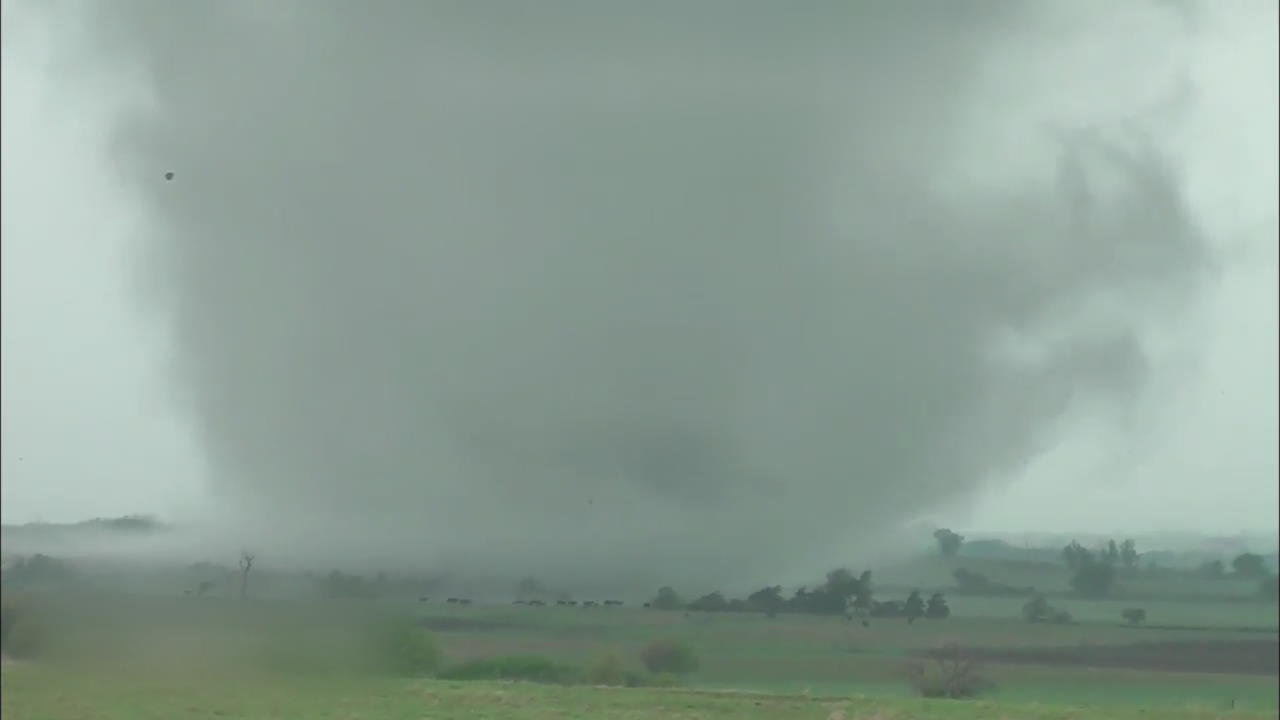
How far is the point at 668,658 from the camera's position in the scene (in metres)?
29.0

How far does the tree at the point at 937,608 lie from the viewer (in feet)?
99.5

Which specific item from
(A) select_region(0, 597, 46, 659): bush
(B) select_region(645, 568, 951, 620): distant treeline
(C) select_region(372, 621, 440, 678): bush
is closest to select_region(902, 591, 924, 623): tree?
(B) select_region(645, 568, 951, 620): distant treeline

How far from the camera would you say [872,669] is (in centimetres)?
2900

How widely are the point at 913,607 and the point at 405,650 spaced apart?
40.0 ft

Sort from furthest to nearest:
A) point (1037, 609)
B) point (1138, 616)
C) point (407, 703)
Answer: point (1037, 609) < point (1138, 616) < point (407, 703)

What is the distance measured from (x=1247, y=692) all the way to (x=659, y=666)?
11.7m

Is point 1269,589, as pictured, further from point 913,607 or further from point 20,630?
point 20,630

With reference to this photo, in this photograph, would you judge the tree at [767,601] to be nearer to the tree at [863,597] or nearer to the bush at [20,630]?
the tree at [863,597]

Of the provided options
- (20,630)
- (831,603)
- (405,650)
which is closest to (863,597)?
(831,603)

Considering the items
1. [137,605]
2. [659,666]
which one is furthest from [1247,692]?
[137,605]

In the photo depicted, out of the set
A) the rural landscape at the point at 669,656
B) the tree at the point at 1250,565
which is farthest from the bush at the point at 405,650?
the tree at the point at 1250,565

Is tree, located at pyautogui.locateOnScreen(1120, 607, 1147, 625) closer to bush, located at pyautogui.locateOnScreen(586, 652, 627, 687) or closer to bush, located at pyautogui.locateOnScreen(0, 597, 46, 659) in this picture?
bush, located at pyautogui.locateOnScreen(586, 652, 627, 687)

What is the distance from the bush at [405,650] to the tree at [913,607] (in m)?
11.2

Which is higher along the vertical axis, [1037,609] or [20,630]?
[1037,609]
